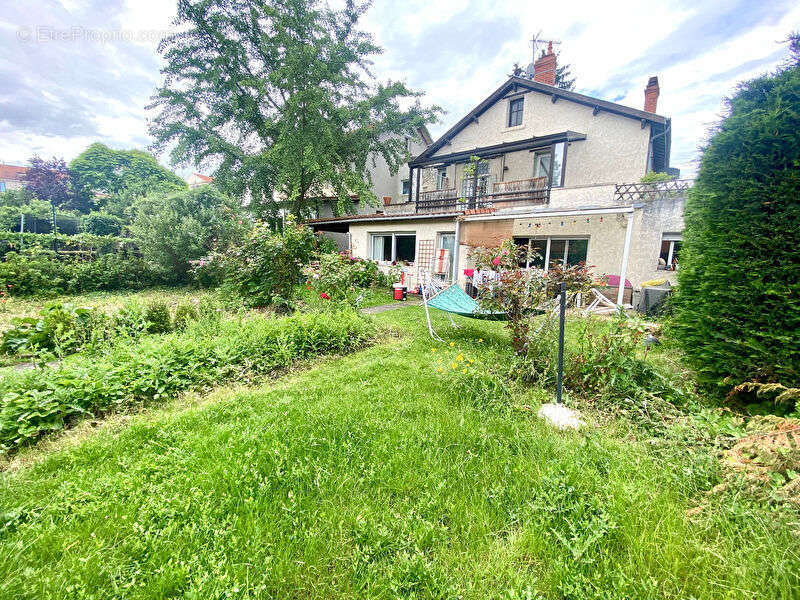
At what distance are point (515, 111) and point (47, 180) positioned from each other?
122 ft

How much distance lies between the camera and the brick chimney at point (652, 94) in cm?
1324

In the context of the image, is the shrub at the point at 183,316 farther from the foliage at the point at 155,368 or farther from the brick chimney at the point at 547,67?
the brick chimney at the point at 547,67

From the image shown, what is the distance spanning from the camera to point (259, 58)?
1476 centimetres

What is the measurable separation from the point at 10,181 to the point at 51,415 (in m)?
64.2

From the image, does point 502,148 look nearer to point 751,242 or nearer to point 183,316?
point 751,242

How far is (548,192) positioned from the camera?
38.4 feet

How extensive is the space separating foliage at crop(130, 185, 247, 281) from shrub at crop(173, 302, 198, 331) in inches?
204

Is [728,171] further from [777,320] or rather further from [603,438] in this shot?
[603,438]

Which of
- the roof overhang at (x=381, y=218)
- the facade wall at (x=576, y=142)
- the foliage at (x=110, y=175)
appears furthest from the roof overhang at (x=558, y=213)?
the foliage at (x=110, y=175)

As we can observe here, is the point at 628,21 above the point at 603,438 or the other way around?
above

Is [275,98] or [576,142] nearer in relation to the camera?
[576,142]

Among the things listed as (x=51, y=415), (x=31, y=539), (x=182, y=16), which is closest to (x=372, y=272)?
(x=51, y=415)

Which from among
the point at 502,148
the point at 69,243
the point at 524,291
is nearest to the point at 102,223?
the point at 69,243

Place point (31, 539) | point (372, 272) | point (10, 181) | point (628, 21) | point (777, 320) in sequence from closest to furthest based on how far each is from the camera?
point (31, 539) → point (777, 320) → point (628, 21) → point (372, 272) → point (10, 181)
